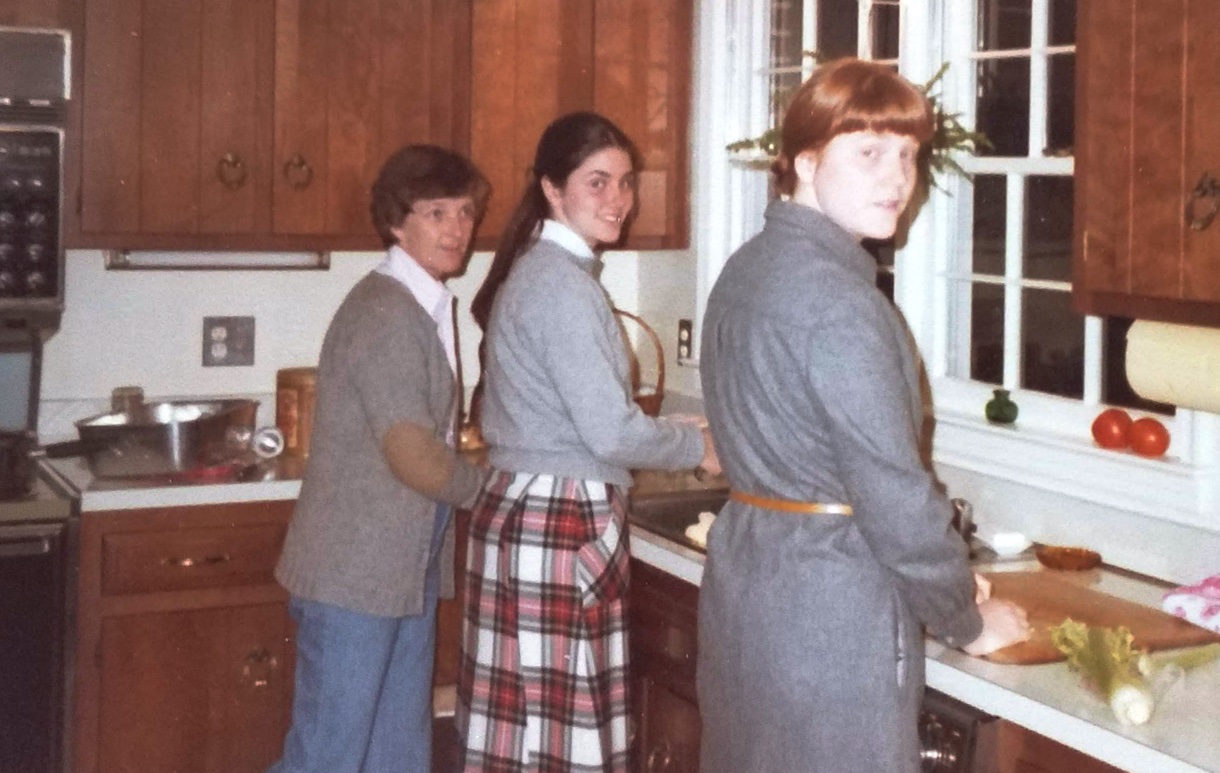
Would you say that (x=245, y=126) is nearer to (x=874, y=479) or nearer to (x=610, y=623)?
(x=610, y=623)

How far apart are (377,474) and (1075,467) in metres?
1.23

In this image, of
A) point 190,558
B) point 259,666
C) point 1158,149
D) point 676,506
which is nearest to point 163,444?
point 190,558

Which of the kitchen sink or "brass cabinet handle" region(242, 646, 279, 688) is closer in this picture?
the kitchen sink

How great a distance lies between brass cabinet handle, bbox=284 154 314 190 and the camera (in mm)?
3227

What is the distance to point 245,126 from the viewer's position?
10.4ft

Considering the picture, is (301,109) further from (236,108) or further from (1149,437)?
(1149,437)

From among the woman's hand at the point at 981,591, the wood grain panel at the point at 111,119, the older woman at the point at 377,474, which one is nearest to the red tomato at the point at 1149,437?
the woman's hand at the point at 981,591

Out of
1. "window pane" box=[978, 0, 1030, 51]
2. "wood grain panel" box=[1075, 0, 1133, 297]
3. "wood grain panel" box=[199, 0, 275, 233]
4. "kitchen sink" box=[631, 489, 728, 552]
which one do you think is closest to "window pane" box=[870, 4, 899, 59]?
"window pane" box=[978, 0, 1030, 51]

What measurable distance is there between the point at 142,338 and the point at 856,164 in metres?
2.25

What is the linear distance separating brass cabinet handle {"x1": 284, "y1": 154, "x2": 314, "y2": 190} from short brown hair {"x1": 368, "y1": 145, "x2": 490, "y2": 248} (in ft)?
1.43

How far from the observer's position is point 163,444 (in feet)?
10.1

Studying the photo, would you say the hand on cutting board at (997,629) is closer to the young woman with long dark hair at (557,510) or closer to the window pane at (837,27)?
the young woman with long dark hair at (557,510)

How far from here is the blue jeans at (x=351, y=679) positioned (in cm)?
269

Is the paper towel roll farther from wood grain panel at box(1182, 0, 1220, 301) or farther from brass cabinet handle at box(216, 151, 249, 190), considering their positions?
brass cabinet handle at box(216, 151, 249, 190)
